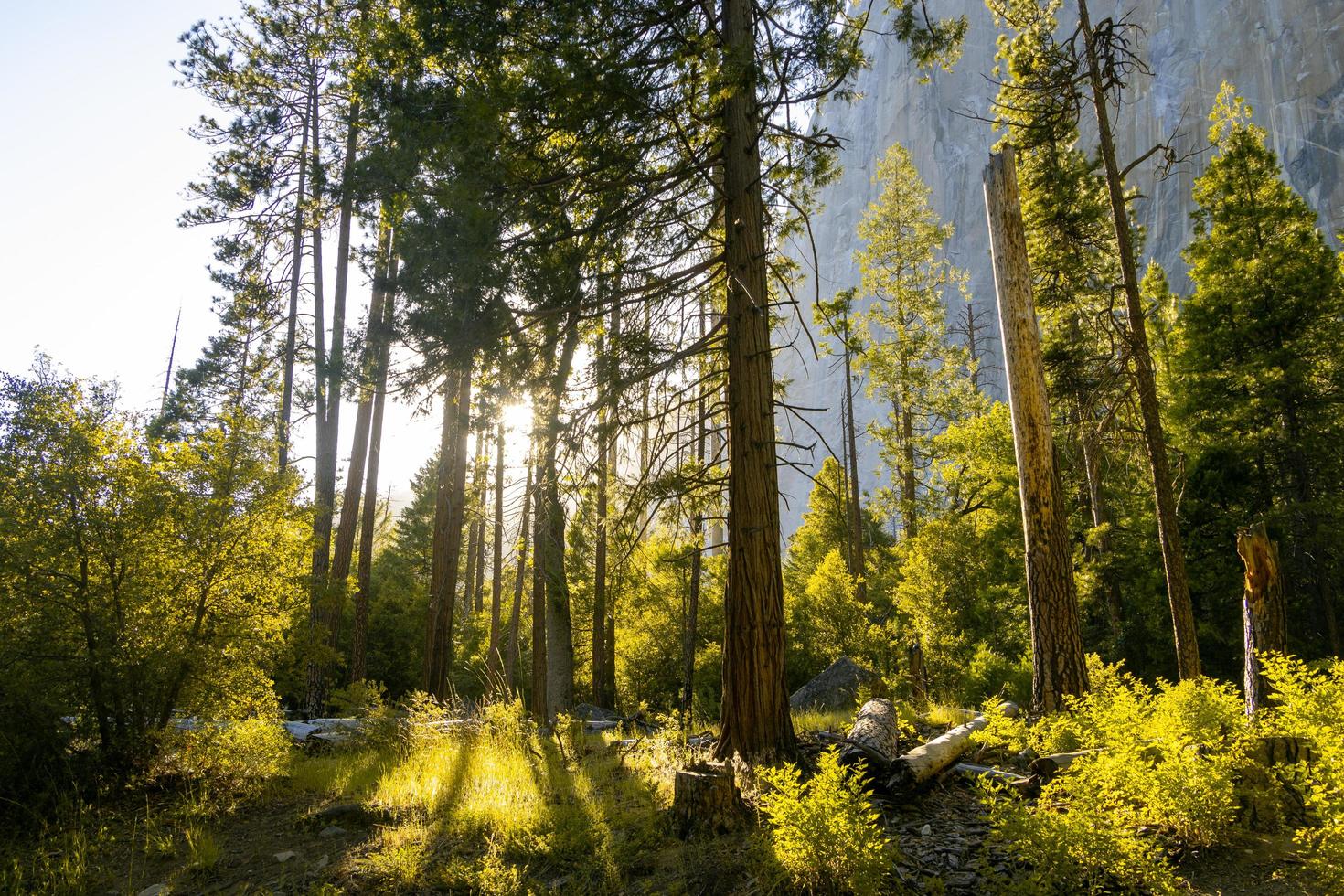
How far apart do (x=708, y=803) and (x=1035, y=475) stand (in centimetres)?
484

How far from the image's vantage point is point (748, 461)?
211 inches

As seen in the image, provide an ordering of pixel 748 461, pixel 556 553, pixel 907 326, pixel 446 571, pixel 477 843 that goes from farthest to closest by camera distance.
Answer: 1. pixel 907 326
2. pixel 446 571
3. pixel 556 553
4. pixel 748 461
5. pixel 477 843

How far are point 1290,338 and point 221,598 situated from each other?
63.9ft

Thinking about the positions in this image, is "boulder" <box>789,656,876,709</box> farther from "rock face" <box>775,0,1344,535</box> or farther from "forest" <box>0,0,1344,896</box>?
"rock face" <box>775,0,1344,535</box>

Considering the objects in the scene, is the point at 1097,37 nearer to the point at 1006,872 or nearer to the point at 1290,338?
the point at 1290,338

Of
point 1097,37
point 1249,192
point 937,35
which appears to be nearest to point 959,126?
point 1249,192

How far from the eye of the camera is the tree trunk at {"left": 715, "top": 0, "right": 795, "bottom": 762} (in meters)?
5.03

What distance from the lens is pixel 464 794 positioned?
5.64 meters

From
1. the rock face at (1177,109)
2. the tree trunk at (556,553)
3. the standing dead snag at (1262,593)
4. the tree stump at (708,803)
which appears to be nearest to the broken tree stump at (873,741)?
the tree stump at (708,803)

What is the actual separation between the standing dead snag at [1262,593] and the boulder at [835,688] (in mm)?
6714

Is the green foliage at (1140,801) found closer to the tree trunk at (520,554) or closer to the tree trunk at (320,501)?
the tree trunk at (520,554)

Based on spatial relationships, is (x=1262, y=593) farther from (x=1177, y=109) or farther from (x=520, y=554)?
(x=1177, y=109)

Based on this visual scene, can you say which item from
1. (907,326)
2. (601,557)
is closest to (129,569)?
(601,557)

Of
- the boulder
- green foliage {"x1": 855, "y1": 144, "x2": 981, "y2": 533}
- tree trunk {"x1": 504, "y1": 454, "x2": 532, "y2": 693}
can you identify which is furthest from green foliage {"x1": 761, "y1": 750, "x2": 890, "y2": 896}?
green foliage {"x1": 855, "y1": 144, "x2": 981, "y2": 533}
